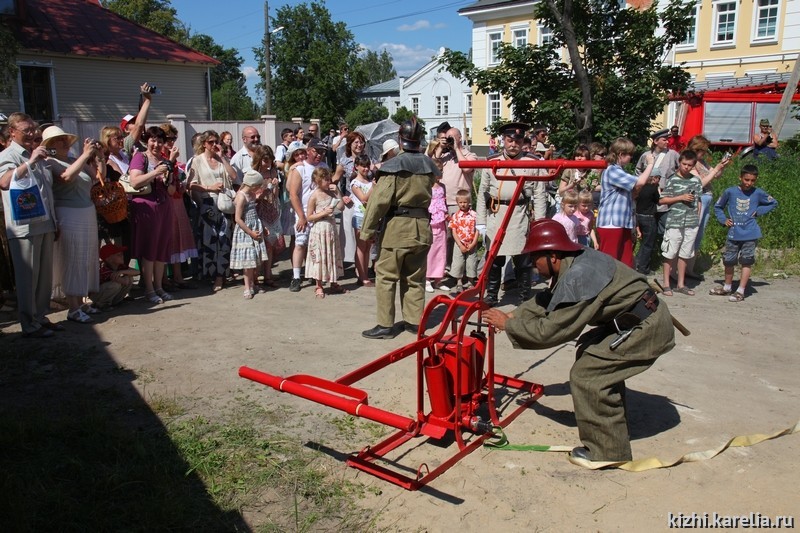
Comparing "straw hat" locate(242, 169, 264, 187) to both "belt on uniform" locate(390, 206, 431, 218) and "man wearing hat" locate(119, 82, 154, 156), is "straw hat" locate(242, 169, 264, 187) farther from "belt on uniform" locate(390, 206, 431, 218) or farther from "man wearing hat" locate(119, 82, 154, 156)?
"belt on uniform" locate(390, 206, 431, 218)

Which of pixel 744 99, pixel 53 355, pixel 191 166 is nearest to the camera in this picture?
pixel 53 355

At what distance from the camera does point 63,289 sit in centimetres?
701

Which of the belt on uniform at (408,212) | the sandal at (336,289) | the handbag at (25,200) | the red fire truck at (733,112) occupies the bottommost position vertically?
the sandal at (336,289)

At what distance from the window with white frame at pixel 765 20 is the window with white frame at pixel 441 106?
103ft

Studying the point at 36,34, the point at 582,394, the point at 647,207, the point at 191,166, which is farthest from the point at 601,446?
the point at 36,34

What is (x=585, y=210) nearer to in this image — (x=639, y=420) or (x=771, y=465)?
(x=639, y=420)

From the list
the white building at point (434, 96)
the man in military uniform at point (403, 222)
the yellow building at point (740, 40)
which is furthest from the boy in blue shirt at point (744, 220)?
the white building at point (434, 96)

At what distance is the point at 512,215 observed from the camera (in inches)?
309

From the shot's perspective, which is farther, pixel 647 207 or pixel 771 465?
pixel 647 207

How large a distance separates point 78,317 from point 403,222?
11.8ft

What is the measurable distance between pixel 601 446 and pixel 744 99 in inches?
807

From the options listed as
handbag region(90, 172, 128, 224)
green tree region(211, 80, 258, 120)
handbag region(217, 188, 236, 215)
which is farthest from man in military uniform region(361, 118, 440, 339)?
green tree region(211, 80, 258, 120)

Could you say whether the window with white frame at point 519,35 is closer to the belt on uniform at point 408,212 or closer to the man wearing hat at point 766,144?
the man wearing hat at point 766,144

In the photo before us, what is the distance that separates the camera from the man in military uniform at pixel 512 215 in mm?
7734
